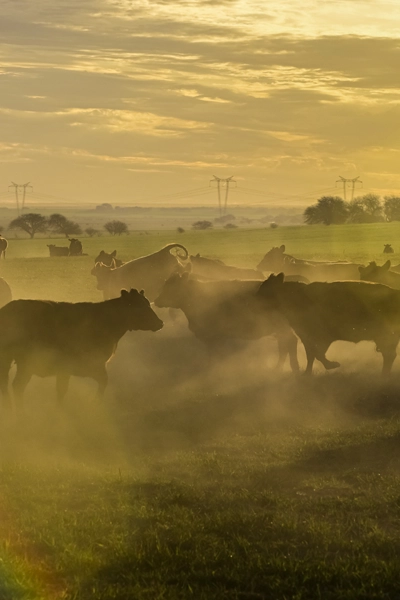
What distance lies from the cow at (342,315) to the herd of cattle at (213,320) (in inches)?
0.7

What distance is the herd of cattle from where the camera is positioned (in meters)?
13.1

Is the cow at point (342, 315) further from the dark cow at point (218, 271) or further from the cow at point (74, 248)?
the cow at point (74, 248)

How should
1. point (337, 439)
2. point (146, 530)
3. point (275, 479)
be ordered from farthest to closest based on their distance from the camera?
1. point (337, 439)
2. point (275, 479)
3. point (146, 530)

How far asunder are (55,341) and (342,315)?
5079 mm

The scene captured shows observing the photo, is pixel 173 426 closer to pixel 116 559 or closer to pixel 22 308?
pixel 22 308

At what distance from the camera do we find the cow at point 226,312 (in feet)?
53.8

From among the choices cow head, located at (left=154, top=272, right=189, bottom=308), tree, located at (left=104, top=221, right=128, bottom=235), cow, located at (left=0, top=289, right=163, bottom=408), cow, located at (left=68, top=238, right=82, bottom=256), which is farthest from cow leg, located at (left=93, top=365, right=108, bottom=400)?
tree, located at (left=104, top=221, right=128, bottom=235)

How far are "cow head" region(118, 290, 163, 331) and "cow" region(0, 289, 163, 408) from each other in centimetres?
25

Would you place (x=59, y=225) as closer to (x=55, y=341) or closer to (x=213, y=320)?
(x=213, y=320)

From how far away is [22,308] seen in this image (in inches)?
517

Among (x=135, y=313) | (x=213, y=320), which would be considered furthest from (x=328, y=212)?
A: (x=135, y=313)

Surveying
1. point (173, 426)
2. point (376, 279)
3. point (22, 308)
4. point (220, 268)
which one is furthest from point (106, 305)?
point (220, 268)

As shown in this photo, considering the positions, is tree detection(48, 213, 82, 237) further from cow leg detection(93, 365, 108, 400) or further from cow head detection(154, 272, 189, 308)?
cow leg detection(93, 365, 108, 400)

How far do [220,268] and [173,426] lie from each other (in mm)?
12265
